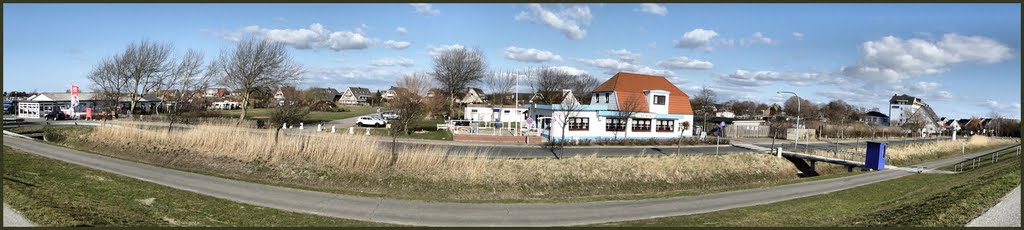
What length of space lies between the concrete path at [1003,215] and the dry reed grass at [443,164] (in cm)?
1400

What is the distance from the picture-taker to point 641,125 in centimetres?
4528

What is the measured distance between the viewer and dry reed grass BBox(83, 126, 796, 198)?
73.6 ft

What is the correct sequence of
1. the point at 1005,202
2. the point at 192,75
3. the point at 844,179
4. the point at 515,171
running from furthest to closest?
the point at 192,75 → the point at 844,179 → the point at 515,171 → the point at 1005,202

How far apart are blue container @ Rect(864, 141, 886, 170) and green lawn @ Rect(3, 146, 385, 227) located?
1285 inches

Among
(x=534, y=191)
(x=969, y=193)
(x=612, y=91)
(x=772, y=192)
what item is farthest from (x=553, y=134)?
(x=969, y=193)

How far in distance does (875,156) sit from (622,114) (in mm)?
18159

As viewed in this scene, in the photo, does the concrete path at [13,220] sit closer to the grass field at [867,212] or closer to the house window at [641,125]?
the grass field at [867,212]

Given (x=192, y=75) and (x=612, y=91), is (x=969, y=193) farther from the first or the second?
(x=192, y=75)

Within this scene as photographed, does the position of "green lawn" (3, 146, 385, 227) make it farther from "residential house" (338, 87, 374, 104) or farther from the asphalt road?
"residential house" (338, 87, 374, 104)

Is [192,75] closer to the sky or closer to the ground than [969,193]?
closer to the sky

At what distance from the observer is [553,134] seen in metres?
41.0

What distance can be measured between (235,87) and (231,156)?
103ft

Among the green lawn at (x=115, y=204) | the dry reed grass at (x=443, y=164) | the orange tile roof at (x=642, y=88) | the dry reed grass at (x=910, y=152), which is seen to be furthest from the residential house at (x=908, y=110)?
the green lawn at (x=115, y=204)

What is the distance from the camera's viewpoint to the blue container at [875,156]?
31.7 metres
